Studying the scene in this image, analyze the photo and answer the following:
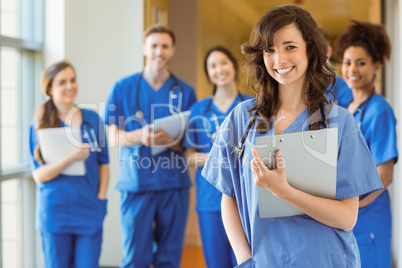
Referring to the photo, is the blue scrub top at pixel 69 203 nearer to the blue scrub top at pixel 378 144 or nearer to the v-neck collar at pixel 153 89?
the v-neck collar at pixel 153 89

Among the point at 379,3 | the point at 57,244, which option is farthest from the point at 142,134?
the point at 379,3

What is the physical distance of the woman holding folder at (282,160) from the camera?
1.20m

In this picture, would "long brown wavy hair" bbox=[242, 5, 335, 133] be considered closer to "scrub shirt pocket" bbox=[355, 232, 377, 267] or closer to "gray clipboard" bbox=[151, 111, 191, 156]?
"scrub shirt pocket" bbox=[355, 232, 377, 267]

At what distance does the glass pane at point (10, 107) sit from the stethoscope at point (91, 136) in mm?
562

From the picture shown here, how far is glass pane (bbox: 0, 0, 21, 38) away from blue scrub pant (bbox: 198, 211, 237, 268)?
1.47 meters

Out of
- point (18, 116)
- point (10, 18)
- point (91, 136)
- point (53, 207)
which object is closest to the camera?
point (53, 207)

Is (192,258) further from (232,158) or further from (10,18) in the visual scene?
(232,158)

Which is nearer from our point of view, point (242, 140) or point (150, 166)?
point (242, 140)

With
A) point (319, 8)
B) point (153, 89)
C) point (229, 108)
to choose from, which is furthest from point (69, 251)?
point (319, 8)

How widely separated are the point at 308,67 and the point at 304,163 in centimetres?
24

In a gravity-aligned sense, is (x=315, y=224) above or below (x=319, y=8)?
below

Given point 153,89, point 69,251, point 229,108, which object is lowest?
point 69,251

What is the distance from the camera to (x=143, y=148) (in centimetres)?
255

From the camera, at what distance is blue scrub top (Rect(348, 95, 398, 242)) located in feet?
6.59
